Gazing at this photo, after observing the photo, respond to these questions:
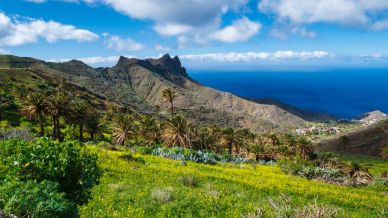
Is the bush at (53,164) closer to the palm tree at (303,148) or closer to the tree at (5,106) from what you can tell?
the tree at (5,106)

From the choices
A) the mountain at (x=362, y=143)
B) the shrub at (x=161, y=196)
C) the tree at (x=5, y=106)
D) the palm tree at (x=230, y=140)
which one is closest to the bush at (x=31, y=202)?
the shrub at (x=161, y=196)

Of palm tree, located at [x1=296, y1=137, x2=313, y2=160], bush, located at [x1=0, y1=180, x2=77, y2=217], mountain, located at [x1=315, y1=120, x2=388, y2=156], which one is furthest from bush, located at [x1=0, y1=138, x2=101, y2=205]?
mountain, located at [x1=315, y1=120, x2=388, y2=156]

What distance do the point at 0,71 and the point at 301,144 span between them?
13561 cm

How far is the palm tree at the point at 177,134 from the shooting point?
70250mm

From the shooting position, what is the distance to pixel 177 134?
70.4 m

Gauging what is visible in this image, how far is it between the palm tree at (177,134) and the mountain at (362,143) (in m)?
109

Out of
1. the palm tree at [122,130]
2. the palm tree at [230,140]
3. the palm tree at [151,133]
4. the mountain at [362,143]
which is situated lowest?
the mountain at [362,143]

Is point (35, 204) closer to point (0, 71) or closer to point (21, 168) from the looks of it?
point (21, 168)

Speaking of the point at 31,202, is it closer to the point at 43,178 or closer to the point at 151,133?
the point at 43,178

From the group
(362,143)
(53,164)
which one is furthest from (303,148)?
(53,164)

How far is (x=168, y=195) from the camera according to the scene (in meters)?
17.6

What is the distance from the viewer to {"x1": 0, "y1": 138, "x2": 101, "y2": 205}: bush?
1043 centimetres

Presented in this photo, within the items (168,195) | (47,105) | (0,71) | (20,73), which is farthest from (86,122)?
(20,73)

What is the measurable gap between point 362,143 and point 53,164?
182 m
